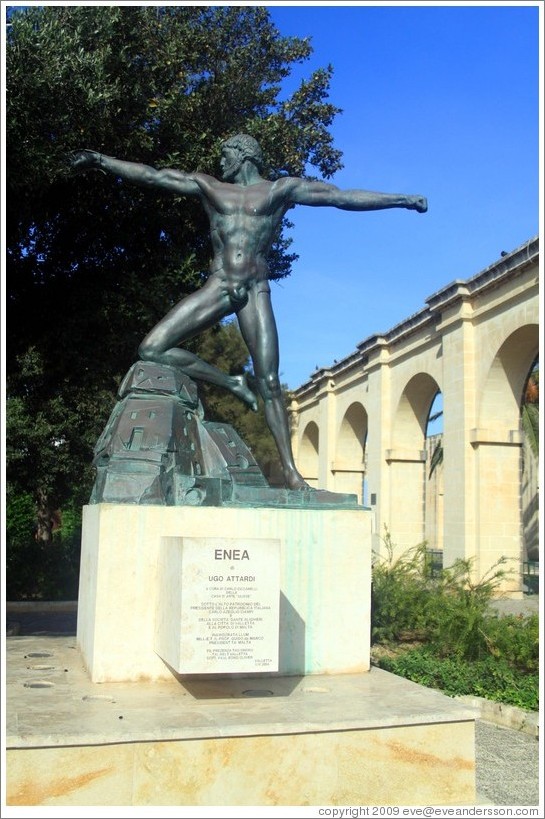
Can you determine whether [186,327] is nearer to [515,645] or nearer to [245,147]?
[245,147]

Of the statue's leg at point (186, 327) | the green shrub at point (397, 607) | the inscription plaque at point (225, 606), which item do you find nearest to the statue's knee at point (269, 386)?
the statue's leg at point (186, 327)

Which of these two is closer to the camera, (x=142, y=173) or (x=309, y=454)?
(x=142, y=173)

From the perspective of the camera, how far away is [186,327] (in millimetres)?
5891

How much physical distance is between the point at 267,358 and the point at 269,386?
21 centimetres

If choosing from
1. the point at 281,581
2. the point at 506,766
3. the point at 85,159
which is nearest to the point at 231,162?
the point at 85,159

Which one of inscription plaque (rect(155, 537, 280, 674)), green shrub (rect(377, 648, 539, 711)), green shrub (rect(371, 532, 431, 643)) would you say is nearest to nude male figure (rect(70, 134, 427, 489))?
inscription plaque (rect(155, 537, 280, 674))

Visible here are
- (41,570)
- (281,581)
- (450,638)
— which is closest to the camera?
(281,581)

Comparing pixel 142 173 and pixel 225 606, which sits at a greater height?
pixel 142 173

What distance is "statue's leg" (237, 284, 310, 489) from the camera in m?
5.97

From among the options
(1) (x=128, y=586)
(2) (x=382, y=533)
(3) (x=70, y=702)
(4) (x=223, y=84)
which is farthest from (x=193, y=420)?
(2) (x=382, y=533)

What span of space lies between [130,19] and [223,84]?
5.47 ft

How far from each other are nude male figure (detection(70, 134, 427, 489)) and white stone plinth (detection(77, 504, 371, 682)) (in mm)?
581

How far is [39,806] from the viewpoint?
3.62 metres

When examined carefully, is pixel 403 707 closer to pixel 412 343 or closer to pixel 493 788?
pixel 493 788
